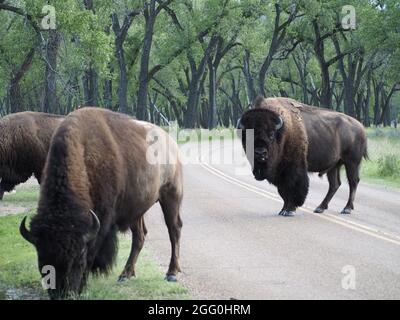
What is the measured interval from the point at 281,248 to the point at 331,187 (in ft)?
14.9

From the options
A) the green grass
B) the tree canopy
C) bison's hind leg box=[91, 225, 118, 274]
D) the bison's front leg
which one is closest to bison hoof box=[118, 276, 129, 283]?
bison's hind leg box=[91, 225, 118, 274]

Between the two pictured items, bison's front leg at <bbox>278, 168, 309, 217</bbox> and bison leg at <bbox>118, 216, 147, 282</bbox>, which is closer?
bison leg at <bbox>118, 216, 147, 282</bbox>

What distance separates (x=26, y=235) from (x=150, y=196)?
176cm

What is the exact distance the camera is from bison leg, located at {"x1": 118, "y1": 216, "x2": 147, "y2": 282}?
324 inches

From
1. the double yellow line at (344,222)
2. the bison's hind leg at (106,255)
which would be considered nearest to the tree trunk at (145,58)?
the double yellow line at (344,222)

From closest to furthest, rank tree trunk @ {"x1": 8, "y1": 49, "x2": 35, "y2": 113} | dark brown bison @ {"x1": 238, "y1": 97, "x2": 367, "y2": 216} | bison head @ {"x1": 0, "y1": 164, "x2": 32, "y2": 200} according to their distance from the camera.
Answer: dark brown bison @ {"x1": 238, "y1": 97, "x2": 367, "y2": 216}, bison head @ {"x1": 0, "y1": 164, "x2": 32, "y2": 200}, tree trunk @ {"x1": 8, "y1": 49, "x2": 35, "y2": 113}

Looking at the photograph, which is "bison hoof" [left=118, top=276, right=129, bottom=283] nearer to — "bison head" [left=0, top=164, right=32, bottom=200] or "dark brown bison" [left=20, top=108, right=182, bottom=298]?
"dark brown bison" [left=20, top=108, right=182, bottom=298]

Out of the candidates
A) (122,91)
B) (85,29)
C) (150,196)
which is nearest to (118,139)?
(150,196)

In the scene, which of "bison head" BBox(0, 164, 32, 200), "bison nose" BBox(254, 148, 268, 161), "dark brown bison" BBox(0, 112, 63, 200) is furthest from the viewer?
"bison head" BBox(0, 164, 32, 200)

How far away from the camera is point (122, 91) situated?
4256cm

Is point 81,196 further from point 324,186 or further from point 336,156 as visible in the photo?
point 324,186

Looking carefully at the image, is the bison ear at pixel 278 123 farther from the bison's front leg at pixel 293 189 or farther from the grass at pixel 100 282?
the grass at pixel 100 282

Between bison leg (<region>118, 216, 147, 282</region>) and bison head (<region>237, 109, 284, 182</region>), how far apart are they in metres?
4.41

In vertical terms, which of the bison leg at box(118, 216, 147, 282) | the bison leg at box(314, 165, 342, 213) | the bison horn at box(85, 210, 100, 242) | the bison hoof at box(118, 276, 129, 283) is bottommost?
the bison leg at box(314, 165, 342, 213)
